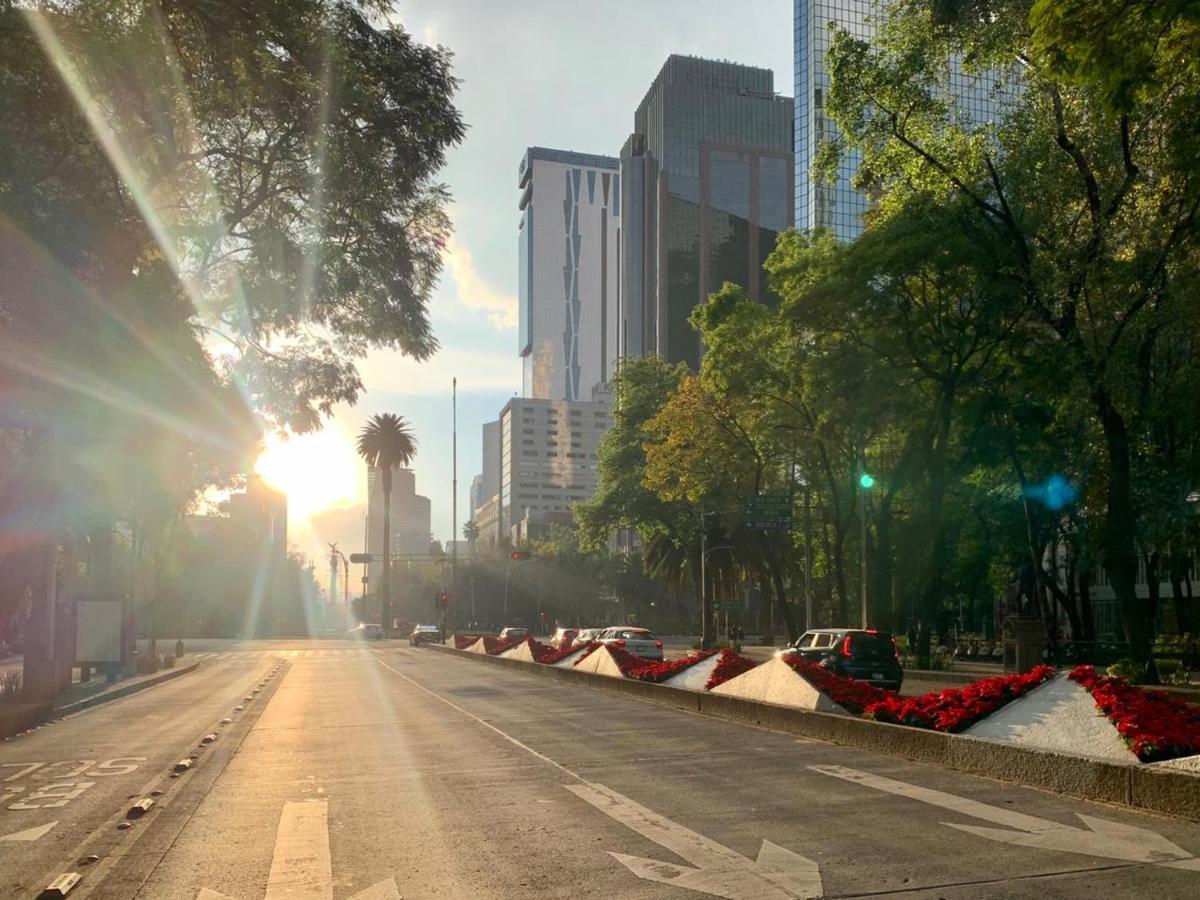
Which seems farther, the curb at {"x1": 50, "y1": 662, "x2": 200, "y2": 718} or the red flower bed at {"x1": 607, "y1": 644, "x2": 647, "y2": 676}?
the red flower bed at {"x1": 607, "y1": 644, "x2": 647, "y2": 676}

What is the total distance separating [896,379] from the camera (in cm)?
3425

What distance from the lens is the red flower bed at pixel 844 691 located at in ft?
52.7

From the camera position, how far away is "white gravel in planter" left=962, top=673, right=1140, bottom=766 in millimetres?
10812

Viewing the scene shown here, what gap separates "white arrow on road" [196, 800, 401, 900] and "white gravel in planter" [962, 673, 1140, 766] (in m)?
6.66

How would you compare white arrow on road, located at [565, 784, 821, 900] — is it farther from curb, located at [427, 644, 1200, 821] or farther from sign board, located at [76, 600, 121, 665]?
sign board, located at [76, 600, 121, 665]

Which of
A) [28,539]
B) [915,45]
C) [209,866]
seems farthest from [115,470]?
[915,45]

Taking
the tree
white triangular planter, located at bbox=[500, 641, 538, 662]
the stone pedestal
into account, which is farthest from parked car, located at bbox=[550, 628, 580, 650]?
the tree

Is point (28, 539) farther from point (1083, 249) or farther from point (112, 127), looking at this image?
point (1083, 249)

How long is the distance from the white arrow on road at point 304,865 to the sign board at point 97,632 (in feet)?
88.4

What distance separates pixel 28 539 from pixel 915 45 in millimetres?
22276

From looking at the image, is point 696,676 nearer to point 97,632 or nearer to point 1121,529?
point 1121,529

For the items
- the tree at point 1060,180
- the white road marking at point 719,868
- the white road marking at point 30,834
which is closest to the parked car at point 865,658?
the tree at point 1060,180

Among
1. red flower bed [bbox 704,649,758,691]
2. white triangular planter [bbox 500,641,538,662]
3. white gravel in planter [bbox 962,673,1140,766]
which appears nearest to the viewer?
white gravel in planter [bbox 962,673,1140,766]

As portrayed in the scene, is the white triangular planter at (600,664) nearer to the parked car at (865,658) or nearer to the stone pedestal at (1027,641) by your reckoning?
the parked car at (865,658)
